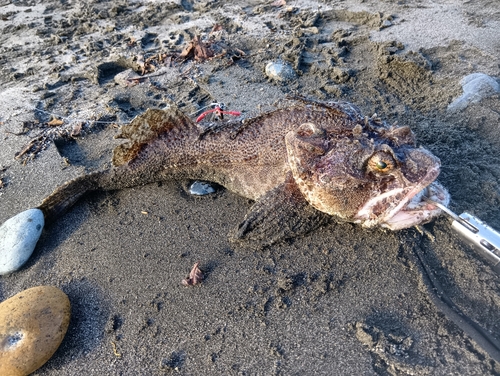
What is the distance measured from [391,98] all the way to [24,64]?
20.1 feet

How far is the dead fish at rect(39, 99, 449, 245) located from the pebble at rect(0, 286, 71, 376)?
1078 millimetres

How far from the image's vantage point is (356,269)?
3018mm

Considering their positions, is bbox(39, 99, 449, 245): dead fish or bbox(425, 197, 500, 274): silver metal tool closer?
bbox(425, 197, 500, 274): silver metal tool

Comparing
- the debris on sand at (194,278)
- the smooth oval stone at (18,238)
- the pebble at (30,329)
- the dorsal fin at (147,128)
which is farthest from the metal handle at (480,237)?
the smooth oval stone at (18,238)

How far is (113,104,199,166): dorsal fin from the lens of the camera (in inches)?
143

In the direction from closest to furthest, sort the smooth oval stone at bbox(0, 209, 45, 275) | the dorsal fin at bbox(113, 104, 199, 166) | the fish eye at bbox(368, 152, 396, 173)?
1. the fish eye at bbox(368, 152, 396, 173)
2. the smooth oval stone at bbox(0, 209, 45, 275)
3. the dorsal fin at bbox(113, 104, 199, 166)

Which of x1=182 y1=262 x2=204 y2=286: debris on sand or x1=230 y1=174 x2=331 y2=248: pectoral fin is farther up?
x1=230 y1=174 x2=331 y2=248: pectoral fin

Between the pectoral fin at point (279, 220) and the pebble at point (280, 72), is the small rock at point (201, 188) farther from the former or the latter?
the pebble at point (280, 72)

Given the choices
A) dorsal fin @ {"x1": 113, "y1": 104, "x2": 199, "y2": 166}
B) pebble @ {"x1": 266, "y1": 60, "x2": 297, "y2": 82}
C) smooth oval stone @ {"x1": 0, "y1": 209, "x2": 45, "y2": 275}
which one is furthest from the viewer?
pebble @ {"x1": 266, "y1": 60, "x2": 297, "y2": 82}

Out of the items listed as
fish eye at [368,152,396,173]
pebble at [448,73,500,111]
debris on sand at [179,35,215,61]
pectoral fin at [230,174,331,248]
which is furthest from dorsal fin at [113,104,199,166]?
pebble at [448,73,500,111]

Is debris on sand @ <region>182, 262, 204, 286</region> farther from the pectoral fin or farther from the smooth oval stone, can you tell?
the smooth oval stone

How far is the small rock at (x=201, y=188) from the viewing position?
12.5 feet

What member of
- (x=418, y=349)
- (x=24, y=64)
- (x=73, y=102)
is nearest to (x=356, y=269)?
(x=418, y=349)

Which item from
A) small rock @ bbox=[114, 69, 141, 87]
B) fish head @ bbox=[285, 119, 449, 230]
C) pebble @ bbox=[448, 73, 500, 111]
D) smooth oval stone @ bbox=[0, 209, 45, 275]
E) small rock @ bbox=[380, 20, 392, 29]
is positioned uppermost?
fish head @ bbox=[285, 119, 449, 230]
